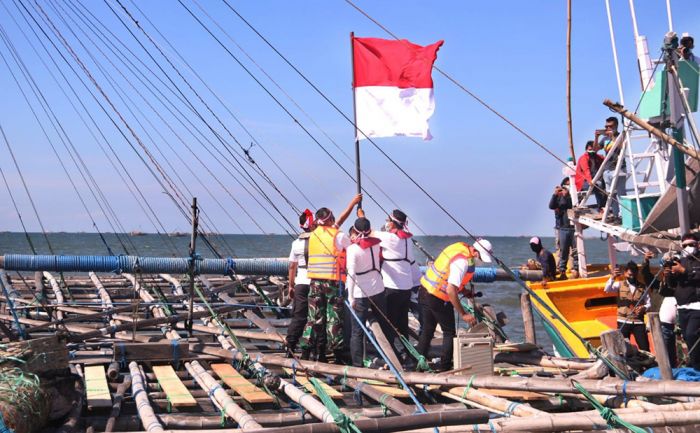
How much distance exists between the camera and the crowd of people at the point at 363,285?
999 centimetres

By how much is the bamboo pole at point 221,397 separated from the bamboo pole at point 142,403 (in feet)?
2.16

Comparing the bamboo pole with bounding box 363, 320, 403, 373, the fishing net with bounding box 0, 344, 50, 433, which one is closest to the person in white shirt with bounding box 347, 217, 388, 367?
the bamboo pole with bounding box 363, 320, 403, 373

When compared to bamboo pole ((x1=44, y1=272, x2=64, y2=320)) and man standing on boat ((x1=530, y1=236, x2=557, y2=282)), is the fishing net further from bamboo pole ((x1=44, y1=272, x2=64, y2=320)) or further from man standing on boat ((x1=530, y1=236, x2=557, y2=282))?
man standing on boat ((x1=530, y1=236, x2=557, y2=282))

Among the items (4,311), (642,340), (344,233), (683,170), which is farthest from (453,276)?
(4,311)

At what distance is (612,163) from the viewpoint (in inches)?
613

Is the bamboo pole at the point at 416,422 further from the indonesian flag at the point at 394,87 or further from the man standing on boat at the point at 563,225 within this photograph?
the man standing on boat at the point at 563,225

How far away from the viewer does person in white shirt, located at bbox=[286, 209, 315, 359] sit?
10.7m

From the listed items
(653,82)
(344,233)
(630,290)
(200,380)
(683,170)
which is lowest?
(200,380)

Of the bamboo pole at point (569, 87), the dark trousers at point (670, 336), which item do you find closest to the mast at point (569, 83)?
the bamboo pole at point (569, 87)

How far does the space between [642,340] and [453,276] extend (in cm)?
413

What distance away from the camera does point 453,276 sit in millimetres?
9734

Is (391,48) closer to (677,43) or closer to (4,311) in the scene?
(677,43)

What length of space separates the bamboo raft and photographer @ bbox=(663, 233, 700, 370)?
4.16 ft

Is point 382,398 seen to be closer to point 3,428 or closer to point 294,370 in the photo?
point 294,370
